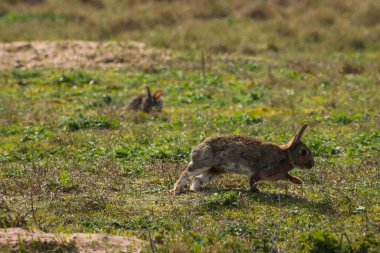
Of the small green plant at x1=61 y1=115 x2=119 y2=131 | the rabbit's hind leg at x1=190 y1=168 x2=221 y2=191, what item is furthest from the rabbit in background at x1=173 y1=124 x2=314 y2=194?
the small green plant at x1=61 y1=115 x2=119 y2=131

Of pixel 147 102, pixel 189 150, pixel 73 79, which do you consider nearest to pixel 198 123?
pixel 147 102

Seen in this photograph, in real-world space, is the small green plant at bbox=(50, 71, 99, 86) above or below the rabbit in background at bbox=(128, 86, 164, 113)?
above

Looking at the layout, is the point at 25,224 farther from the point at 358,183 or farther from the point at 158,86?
the point at 158,86

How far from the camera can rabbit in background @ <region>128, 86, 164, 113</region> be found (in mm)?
18062

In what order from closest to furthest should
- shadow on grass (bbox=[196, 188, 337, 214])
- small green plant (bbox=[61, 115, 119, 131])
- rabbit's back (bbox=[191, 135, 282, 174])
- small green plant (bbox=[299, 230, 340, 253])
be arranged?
small green plant (bbox=[299, 230, 340, 253]) → shadow on grass (bbox=[196, 188, 337, 214]) → rabbit's back (bbox=[191, 135, 282, 174]) → small green plant (bbox=[61, 115, 119, 131])

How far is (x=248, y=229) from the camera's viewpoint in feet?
32.1

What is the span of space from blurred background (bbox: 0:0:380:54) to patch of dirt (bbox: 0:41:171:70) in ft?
6.00

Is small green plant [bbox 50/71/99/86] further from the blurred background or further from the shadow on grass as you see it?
the shadow on grass

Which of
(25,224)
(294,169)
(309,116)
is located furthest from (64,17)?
(25,224)

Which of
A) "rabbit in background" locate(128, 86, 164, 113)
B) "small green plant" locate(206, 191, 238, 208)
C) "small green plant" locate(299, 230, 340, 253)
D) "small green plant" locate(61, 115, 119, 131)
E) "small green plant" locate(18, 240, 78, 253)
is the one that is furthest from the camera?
"rabbit in background" locate(128, 86, 164, 113)

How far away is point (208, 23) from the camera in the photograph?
29750 millimetres

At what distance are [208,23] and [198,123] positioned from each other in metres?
13.6

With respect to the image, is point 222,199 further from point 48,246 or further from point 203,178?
point 48,246

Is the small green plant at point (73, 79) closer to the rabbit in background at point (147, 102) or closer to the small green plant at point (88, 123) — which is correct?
the rabbit in background at point (147, 102)
